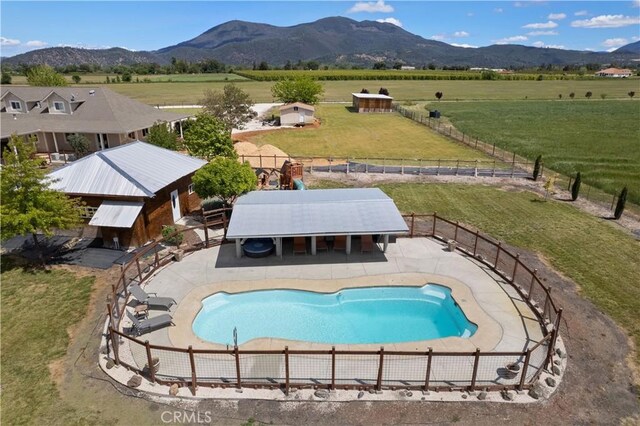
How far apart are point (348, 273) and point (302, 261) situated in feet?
8.54

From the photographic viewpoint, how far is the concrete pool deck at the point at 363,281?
586 inches

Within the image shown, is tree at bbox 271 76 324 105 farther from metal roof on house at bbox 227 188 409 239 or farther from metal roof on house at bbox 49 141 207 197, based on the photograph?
metal roof on house at bbox 227 188 409 239

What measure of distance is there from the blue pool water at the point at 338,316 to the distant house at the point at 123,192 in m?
7.25

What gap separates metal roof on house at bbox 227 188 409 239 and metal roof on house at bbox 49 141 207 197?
4894 millimetres

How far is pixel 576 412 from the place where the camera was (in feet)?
39.2

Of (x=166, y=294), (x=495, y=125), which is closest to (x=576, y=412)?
(x=166, y=294)

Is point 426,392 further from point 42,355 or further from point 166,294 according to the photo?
point 42,355

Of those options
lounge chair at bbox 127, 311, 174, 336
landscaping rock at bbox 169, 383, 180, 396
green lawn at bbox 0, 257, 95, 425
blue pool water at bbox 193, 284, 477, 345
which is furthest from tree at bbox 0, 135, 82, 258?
landscaping rock at bbox 169, 383, 180, 396

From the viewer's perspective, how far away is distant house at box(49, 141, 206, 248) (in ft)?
69.7

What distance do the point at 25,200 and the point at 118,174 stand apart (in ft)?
14.8

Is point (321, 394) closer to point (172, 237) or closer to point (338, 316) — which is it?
point (338, 316)

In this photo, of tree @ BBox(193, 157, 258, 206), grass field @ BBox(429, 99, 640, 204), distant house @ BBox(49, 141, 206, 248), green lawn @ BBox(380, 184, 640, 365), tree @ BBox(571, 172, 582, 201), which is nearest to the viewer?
green lawn @ BBox(380, 184, 640, 365)

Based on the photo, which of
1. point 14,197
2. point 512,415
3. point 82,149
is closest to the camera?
point 512,415

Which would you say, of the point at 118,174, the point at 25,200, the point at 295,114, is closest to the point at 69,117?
the point at 118,174
